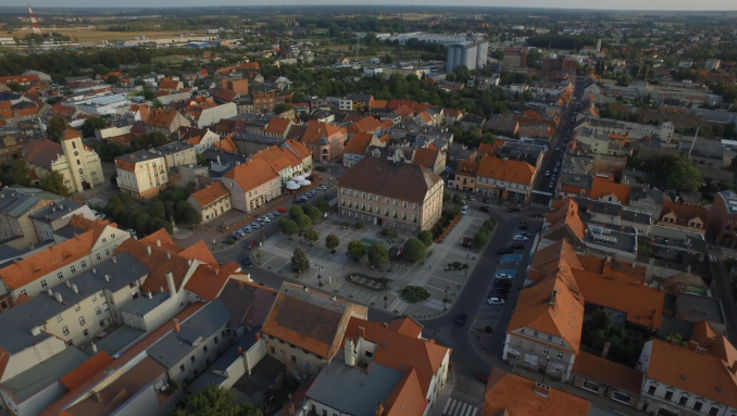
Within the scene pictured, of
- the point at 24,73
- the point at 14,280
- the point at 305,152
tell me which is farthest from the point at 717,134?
the point at 24,73

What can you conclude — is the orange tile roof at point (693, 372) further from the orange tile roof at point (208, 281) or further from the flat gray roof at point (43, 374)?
the flat gray roof at point (43, 374)

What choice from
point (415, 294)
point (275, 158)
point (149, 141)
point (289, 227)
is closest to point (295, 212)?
point (289, 227)

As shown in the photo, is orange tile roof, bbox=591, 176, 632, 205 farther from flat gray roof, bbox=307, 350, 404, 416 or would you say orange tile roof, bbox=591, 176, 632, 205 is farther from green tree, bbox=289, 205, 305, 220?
flat gray roof, bbox=307, 350, 404, 416

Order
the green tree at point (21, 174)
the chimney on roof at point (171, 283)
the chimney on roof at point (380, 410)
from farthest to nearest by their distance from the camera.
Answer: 1. the green tree at point (21, 174)
2. the chimney on roof at point (171, 283)
3. the chimney on roof at point (380, 410)

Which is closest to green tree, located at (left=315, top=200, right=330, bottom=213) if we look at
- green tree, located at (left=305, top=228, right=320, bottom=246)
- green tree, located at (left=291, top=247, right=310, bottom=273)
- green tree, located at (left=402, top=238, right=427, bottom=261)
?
green tree, located at (left=305, top=228, right=320, bottom=246)

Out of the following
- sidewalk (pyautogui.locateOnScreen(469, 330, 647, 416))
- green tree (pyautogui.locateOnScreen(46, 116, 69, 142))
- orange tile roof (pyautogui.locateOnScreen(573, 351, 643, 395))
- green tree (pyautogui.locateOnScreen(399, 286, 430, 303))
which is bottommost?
sidewalk (pyautogui.locateOnScreen(469, 330, 647, 416))

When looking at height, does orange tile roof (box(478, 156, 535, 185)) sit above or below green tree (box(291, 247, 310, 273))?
above

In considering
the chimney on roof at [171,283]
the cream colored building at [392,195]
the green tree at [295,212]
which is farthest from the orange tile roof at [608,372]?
the green tree at [295,212]
